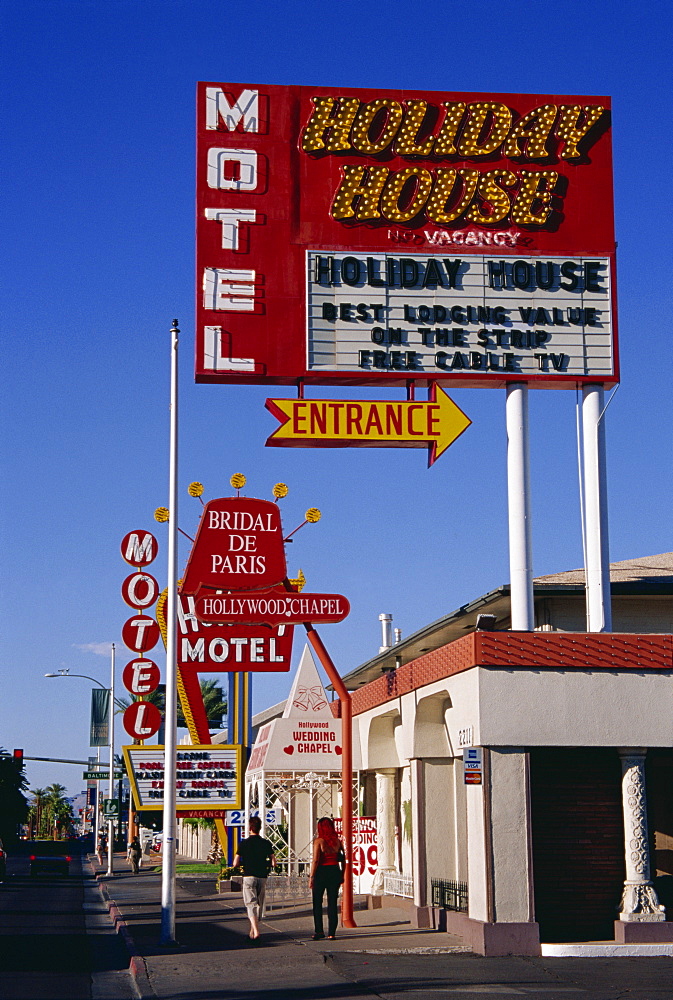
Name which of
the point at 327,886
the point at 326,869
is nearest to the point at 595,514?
the point at 326,869

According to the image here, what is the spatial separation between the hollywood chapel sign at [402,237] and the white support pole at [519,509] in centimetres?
54

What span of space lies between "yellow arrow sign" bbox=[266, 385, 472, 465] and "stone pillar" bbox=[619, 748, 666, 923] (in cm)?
592

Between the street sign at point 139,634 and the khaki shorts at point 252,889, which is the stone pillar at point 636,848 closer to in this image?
the khaki shorts at point 252,889

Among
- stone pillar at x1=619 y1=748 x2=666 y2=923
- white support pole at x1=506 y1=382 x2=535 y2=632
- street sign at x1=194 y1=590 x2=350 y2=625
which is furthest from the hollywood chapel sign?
stone pillar at x1=619 y1=748 x2=666 y2=923

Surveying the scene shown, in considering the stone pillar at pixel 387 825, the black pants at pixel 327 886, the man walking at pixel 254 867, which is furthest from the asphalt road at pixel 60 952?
the stone pillar at pixel 387 825

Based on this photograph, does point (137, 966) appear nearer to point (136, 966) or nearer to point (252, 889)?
point (136, 966)

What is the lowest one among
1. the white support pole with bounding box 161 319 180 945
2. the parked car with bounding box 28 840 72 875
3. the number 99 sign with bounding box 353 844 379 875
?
the parked car with bounding box 28 840 72 875

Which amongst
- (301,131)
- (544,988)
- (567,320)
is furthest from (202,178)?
(544,988)

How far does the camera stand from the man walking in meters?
18.3

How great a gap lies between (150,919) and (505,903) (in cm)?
1059

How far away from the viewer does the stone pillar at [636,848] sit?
17.6m

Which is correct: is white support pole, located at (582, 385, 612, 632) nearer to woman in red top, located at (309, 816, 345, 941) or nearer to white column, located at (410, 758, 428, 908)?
white column, located at (410, 758, 428, 908)

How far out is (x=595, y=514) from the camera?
20.3 metres

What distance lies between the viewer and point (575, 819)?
18.3m
